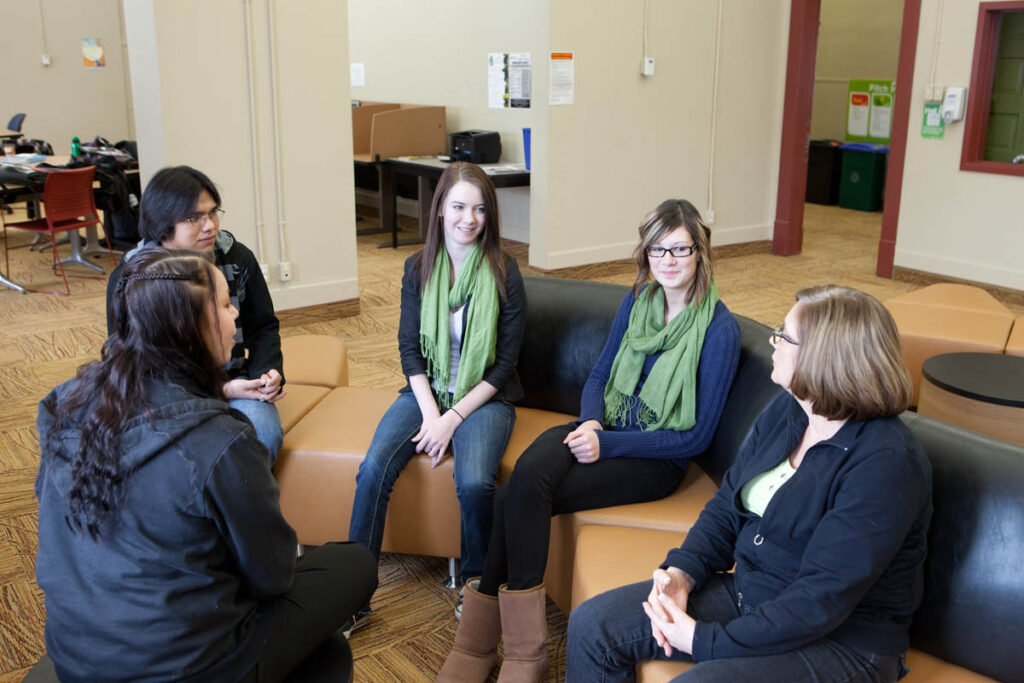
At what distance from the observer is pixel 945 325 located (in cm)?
406

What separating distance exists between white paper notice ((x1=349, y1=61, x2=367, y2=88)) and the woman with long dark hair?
8.17m

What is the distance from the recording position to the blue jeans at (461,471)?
2385 mm

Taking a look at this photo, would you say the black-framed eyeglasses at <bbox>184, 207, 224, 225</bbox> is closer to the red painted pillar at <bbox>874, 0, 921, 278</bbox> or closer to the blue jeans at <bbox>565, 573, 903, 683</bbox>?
the blue jeans at <bbox>565, 573, 903, 683</bbox>

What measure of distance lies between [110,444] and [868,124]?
10.1 m

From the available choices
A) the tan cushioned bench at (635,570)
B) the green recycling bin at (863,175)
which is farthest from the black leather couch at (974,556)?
the green recycling bin at (863,175)

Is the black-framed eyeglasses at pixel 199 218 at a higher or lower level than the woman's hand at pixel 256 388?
higher

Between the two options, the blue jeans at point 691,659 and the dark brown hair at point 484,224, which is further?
the dark brown hair at point 484,224

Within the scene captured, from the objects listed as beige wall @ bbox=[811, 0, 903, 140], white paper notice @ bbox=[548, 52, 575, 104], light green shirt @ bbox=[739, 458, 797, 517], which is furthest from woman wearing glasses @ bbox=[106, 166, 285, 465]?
beige wall @ bbox=[811, 0, 903, 140]

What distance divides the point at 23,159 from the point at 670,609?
674cm

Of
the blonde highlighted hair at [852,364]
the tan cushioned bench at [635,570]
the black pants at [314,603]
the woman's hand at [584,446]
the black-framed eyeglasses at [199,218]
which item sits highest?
the black-framed eyeglasses at [199,218]

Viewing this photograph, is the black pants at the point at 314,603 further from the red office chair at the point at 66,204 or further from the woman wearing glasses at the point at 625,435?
the red office chair at the point at 66,204

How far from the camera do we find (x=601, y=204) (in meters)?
6.68

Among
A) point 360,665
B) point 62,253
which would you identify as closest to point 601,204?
point 62,253

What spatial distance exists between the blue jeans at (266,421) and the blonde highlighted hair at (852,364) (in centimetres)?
154
